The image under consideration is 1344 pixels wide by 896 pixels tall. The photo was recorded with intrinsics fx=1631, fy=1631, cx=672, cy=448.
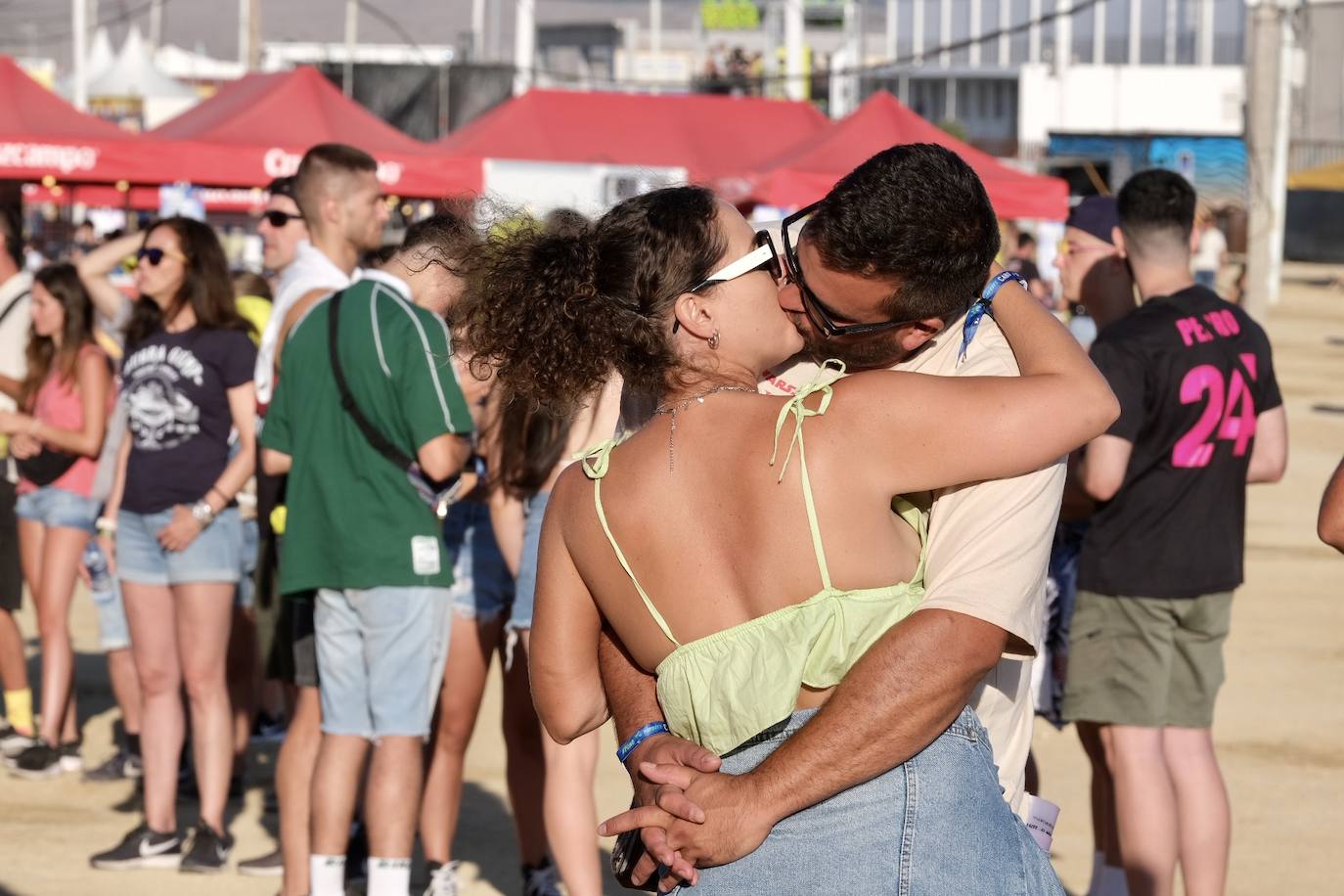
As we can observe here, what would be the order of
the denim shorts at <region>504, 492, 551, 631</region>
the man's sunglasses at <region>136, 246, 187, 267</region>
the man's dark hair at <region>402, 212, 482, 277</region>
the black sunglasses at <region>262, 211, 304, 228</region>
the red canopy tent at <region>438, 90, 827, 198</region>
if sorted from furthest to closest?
the red canopy tent at <region>438, 90, 827, 198</region> < the black sunglasses at <region>262, 211, 304, 228</region> < the man's sunglasses at <region>136, 246, 187, 267</region> < the denim shorts at <region>504, 492, 551, 631</region> < the man's dark hair at <region>402, 212, 482, 277</region>

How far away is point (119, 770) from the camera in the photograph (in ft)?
22.8

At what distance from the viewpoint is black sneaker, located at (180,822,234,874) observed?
5742 mm

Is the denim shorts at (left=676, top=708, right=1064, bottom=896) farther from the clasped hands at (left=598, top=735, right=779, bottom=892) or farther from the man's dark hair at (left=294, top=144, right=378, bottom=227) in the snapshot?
the man's dark hair at (left=294, top=144, right=378, bottom=227)

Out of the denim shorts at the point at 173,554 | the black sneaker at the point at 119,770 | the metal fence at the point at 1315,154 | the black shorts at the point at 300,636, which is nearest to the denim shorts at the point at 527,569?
the black shorts at the point at 300,636

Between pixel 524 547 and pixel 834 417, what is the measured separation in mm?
2885

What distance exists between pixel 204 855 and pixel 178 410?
5.16 ft

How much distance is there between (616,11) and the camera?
188 metres

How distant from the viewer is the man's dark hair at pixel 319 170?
5.30 meters

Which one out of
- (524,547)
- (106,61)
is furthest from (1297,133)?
(524,547)

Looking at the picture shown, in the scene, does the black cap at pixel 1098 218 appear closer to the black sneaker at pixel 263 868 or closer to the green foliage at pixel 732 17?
the black sneaker at pixel 263 868

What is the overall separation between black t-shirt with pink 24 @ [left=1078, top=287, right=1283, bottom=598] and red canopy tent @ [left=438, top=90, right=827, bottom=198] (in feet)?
34.5

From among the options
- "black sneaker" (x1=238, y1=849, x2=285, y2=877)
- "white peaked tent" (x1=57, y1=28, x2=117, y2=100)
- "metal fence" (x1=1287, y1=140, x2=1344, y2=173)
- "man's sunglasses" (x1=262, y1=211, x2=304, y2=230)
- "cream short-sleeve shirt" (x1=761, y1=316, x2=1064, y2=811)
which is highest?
"white peaked tent" (x1=57, y1=28, x2=117, y2=100)

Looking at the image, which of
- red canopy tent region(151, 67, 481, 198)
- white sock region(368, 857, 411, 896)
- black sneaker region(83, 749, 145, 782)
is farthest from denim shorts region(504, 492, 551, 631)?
red canopy tent region(151, 67, 481, 198)

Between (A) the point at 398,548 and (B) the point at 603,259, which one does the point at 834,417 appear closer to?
(B) the point at 603,259
